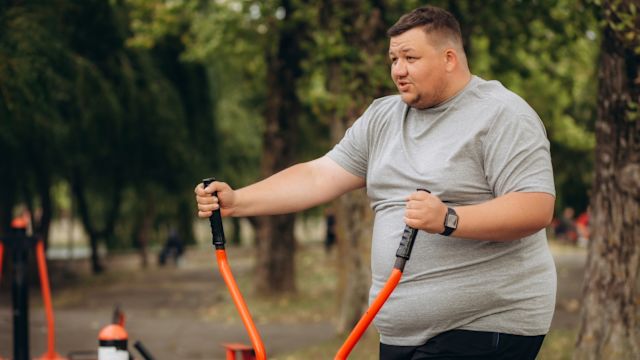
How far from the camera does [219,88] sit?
21.9 meters

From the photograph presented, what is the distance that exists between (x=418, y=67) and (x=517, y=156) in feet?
1.33

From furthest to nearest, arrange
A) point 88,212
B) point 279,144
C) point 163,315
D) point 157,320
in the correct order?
point 88,212 < point 279,144 < point 163,315 < point 157,320

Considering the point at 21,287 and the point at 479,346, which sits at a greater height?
the point at 479,346

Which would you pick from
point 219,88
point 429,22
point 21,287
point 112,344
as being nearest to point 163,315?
point 219,88

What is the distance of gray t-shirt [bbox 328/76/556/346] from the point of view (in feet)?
10.4

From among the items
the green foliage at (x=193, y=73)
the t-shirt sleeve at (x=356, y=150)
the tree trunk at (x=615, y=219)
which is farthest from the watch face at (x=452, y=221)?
the tree trunk at (x=615, y=219)

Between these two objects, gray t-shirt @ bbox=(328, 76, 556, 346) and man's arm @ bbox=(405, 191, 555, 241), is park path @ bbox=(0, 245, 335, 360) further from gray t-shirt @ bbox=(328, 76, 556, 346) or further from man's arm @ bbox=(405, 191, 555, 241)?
man's arm @ bbox=(405, 191, 555, 241)

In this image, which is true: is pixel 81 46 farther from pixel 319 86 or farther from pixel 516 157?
pixel 516 157

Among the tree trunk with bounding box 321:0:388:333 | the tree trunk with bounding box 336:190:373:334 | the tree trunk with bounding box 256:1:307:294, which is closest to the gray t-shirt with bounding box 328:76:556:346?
the tree trunk with bounding box 321:0:388:333

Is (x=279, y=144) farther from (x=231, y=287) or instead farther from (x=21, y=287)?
(x=231, y=287)

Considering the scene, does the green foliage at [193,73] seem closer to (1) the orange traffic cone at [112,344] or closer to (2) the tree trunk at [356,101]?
(2) the tree trunk at [356,101]

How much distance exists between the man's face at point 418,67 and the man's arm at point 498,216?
1.40ft

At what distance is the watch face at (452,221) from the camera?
9.72ft

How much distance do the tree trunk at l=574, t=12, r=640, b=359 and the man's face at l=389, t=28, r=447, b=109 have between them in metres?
3.87
